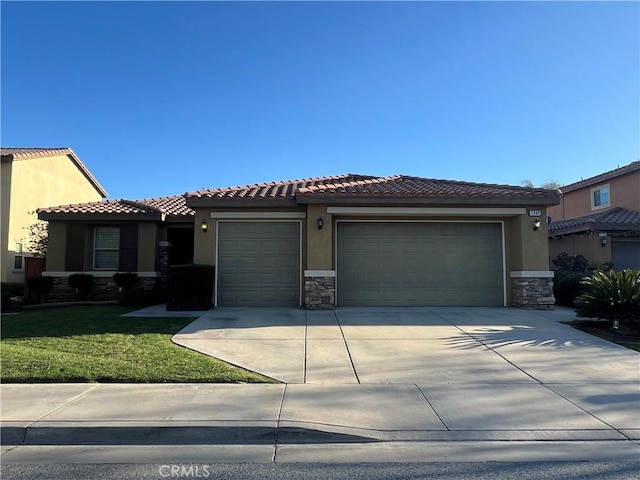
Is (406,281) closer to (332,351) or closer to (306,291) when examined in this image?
(306,291)

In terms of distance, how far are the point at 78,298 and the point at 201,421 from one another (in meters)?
13.4

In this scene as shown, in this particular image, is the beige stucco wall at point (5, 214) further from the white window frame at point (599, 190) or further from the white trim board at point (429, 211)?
the white window frame at point (599, 190)

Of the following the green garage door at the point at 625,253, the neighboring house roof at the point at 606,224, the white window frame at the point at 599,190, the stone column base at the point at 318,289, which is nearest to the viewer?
the stone column base at the point at 318,289

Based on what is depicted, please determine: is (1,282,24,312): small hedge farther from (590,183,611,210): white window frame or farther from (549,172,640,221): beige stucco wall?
(590,183,611,210): white window frame

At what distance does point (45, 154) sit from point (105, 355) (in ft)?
60.6

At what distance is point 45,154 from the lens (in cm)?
2286

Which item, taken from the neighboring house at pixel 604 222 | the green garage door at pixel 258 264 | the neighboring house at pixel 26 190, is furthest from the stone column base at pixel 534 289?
the neighboring house at pixel 26 190

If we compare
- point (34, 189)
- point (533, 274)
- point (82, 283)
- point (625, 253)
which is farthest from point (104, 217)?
point (625, 253)

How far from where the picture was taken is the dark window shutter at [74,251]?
17047mm

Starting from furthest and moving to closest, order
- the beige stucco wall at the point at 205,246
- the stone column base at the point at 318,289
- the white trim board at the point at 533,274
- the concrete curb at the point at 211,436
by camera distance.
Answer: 1. the beige stucco wall at the point at 205,246
2. the white trim board at the point at 533,274
3. the stone column base at the point at 318,289
4. the concrete curb at the point at 211,436

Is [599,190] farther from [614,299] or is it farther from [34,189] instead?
[34,189]

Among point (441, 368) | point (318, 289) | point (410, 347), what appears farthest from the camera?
point (318, 289)

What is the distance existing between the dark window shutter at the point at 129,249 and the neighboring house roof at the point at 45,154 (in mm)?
7697

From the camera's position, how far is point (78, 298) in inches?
658
